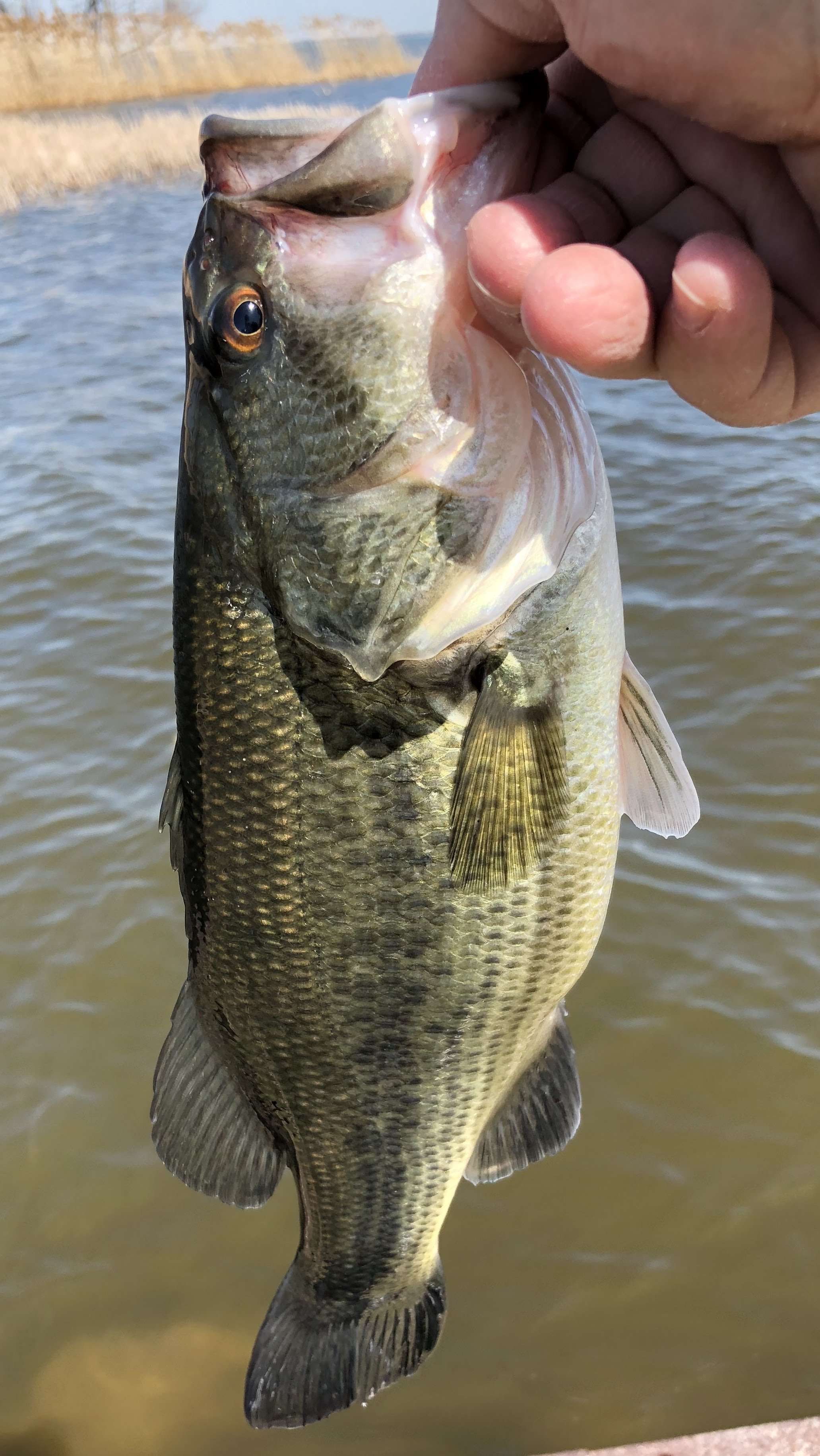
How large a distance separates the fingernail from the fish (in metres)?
0.31

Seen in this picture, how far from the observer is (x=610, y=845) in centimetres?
178

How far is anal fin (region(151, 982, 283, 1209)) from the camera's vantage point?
1926mm

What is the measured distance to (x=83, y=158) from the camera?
848 inches

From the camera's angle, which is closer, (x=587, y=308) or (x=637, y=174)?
(x=587, y=308)

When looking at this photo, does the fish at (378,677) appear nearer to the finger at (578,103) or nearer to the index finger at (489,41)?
the index finger at (489,41)

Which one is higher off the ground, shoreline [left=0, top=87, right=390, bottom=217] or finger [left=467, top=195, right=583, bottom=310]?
finger [left=467, top=195, right=583, bottom=310]

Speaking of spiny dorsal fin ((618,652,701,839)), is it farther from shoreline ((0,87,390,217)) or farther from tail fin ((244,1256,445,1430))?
shoreline ((0,87,390,217))

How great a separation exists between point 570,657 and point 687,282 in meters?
0.59

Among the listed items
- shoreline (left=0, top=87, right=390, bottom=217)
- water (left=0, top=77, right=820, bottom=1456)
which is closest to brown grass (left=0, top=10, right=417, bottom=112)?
shoreline (left=0, top=87, right=390, bottom=217)

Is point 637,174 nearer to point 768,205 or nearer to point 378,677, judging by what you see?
point 768,205

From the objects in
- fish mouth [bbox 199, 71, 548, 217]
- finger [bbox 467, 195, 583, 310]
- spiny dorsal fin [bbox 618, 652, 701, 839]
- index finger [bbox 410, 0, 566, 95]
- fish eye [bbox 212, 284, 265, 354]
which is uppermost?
index finger [bbox 410, 0, 566, 95]

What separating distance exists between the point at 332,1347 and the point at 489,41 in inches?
87.1

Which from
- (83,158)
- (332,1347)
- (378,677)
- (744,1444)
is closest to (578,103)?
(378,677)

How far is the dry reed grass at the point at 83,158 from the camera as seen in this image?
20672mm
